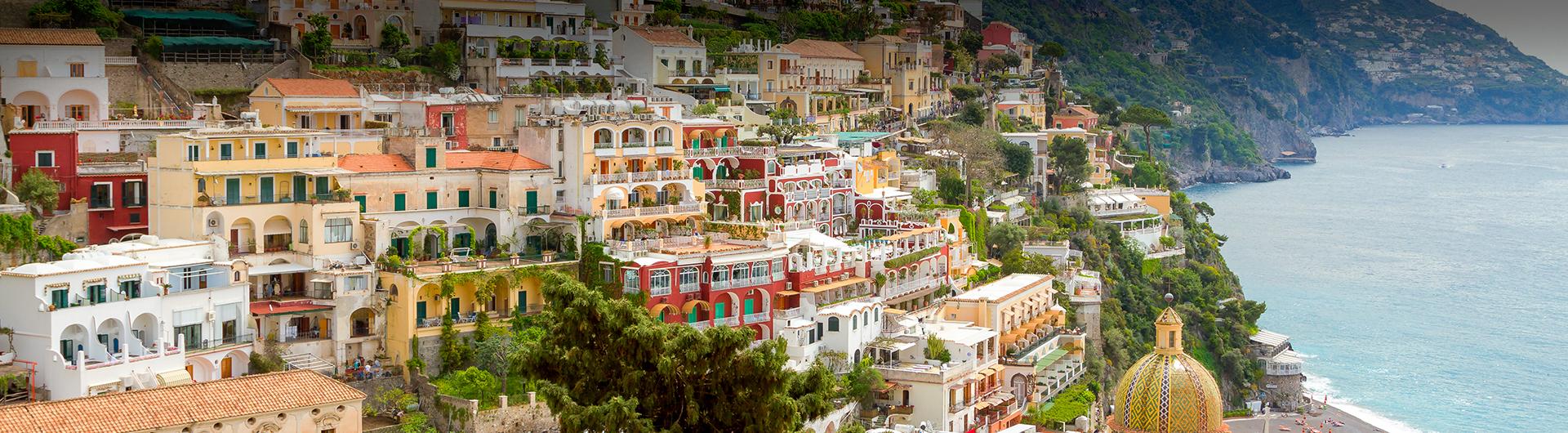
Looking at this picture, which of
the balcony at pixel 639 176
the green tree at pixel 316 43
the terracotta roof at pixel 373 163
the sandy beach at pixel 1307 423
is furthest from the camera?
the sandy beach at pixel 1307 423

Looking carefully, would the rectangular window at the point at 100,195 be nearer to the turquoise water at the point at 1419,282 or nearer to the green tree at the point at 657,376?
the green tree at the point at 657,376

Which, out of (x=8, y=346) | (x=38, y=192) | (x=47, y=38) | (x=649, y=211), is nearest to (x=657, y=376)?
(x=8, y=346)

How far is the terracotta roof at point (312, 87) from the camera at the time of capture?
42.0m

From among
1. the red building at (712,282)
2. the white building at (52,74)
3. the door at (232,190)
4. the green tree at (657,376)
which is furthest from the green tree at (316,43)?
the green tree at (657,376)

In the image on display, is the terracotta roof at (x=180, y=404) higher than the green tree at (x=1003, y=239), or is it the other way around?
the green tree at (x=1003, y=239)

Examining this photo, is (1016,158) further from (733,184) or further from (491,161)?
(491,161)

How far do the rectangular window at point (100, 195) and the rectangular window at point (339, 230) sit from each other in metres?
3.95

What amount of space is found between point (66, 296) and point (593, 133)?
41.8 ft

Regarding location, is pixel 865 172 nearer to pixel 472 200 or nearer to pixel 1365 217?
pixel 472 200

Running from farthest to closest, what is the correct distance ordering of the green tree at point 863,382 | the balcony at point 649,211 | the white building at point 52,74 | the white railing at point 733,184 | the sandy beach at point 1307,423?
the sandy beach at point 1307,423 < the white railing at point 733,184 < the balcony at point 649,211 < the white building at point 52,74 < the green tree at point 863,382

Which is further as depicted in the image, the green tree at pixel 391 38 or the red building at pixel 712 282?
the green tree at pixel 391 38

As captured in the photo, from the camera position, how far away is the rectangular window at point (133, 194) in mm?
35219

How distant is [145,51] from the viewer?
43.0m

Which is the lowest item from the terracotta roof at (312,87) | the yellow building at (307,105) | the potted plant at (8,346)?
the potted plant at (8,346)
